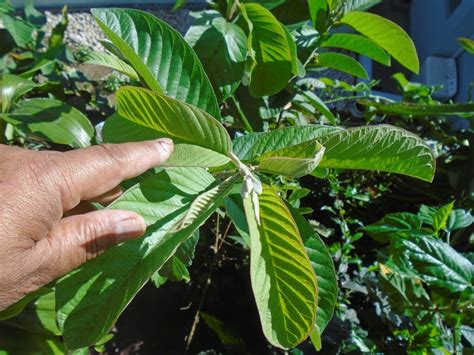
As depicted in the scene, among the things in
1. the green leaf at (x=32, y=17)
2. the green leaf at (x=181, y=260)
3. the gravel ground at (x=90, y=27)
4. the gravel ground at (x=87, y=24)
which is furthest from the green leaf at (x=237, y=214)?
the gravel ground at (x=87, y=24)

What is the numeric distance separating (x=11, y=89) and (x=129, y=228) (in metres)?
0.90

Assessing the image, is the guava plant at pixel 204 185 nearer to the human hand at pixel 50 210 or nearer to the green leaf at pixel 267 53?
the human hand at pixel 50 210

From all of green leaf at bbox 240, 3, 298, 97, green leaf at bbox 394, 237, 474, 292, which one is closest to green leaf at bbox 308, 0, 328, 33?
green leaf at bbox 240, 3, 298, 97

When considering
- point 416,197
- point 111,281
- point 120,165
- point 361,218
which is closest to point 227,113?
point 120,165

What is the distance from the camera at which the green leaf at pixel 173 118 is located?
641 mm

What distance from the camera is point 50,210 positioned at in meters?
0.80

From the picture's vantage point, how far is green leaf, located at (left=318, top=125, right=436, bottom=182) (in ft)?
2.09

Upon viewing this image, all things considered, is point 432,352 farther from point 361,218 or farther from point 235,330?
point 361,218

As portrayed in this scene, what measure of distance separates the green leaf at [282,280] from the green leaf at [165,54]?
26 centimetres

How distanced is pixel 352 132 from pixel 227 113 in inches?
29.2

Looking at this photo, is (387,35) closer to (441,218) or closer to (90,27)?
(441,218)

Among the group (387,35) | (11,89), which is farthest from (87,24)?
(387,35)

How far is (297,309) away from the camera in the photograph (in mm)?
678

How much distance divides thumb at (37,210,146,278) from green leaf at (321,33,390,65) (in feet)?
2.42
